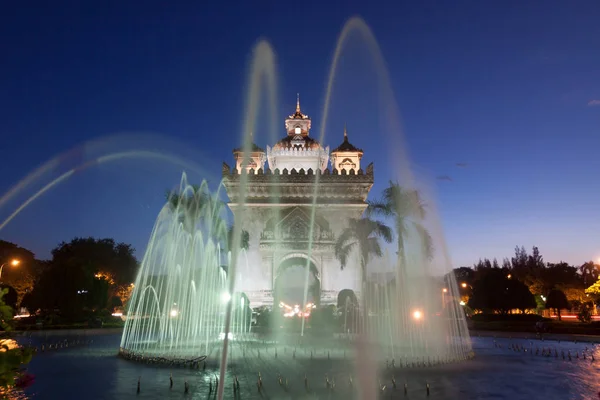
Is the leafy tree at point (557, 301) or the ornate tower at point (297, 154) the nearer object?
the leafy tree at point (557, 301)

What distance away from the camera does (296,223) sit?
145ft

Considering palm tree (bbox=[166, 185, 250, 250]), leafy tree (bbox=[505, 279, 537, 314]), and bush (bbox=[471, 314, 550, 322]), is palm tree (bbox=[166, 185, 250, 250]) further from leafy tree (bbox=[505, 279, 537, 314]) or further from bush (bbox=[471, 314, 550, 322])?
leafy tree (bbox=[505, 279, 537, 314])

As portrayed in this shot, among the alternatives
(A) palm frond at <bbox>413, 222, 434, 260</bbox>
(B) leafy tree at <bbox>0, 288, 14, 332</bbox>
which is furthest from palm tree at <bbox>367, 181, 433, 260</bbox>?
(B) leafy tree at <bbox>0, 288, 14, 332</bbox>

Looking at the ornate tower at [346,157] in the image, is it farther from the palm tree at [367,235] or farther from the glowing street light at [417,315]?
the glowing street light at [417,315]

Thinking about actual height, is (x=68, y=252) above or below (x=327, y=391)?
above

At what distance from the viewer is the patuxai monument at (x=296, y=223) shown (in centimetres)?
4300

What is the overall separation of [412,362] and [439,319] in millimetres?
14016

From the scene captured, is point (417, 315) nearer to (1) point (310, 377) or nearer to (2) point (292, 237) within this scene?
(2) point (292, 237)

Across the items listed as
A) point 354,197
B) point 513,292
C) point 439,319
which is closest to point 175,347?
point 439,319

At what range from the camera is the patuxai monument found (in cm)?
4300

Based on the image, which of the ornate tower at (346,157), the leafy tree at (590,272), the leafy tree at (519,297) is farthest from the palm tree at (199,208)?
the leafy tree at (590,272)

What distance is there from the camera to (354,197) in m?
45.8

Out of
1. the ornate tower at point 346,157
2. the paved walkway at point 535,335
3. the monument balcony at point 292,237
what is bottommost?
the paved walkway at point 535,335

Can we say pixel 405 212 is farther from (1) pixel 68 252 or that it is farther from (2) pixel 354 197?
(1) pixel 68 252
